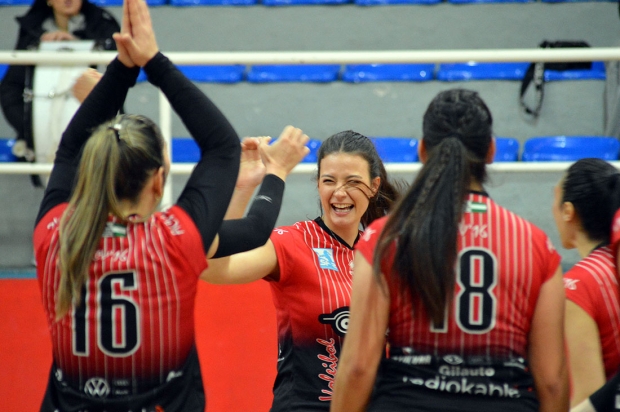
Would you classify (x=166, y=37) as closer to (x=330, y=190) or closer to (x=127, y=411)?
(x=330, y=190)

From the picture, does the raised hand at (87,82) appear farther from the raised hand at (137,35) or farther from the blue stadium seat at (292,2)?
the blue stadium seat at (292,2)

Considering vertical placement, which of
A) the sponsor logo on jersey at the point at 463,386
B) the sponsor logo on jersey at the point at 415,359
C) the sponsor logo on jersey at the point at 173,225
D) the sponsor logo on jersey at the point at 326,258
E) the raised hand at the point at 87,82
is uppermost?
the raised hand at the point at 87,82

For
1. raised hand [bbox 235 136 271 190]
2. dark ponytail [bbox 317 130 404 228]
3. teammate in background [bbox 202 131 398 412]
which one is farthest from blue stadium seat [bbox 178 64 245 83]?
raised hand [bbox 235 136 271 190]

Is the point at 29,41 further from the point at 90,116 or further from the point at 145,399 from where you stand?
the point at 145,399

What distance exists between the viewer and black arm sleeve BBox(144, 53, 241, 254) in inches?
56.0

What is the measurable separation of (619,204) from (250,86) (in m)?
3.47

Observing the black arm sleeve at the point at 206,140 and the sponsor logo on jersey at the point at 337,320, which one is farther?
the sponsor logo on jersey at the point at 337,320

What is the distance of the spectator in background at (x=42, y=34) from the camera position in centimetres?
377

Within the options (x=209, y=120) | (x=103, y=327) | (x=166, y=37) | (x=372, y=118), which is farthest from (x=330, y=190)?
(x=166, y=37)

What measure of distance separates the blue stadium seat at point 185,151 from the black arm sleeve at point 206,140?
2730mm

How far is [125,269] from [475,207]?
67cm

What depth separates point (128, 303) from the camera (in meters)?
1.33

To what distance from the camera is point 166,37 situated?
5574 millimetres

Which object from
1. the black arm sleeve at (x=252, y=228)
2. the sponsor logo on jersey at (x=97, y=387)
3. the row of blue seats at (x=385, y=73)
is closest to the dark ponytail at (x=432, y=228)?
the black arm sleeve at (x=252, y=228)
